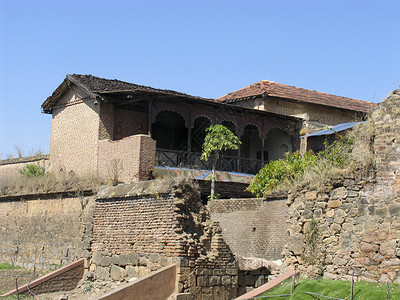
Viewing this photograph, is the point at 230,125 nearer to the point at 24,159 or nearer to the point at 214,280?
the point at 24,159

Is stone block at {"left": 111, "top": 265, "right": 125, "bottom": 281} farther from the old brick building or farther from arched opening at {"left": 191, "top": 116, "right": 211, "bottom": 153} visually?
arched opening at {"left": 191, "top": 116, "right": 211, "bottom": 153}

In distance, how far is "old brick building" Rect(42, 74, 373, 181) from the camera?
2283 cm

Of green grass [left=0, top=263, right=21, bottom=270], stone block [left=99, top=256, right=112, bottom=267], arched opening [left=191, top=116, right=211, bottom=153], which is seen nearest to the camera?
stone block [left=99, top=256, right=112, bottom=267]

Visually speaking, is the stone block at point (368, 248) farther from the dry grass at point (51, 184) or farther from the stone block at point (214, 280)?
the dry grass at point (51, 184)

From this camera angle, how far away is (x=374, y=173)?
36.7 ft

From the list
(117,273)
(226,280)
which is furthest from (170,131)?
(226,280)

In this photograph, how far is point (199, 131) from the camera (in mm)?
28062

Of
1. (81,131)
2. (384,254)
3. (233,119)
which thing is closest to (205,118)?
(233,119)

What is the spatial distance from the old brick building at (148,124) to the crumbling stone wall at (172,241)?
645cm

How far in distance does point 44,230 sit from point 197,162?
7890mm

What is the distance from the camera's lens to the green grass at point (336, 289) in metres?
9.93

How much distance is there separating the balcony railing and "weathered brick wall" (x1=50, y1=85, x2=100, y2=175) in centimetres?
285

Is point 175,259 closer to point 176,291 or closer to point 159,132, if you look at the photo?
point 176,291

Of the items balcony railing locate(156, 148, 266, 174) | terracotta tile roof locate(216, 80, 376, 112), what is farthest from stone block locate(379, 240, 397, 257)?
terracotta tile roof locate(216, 80, 376, 112)
